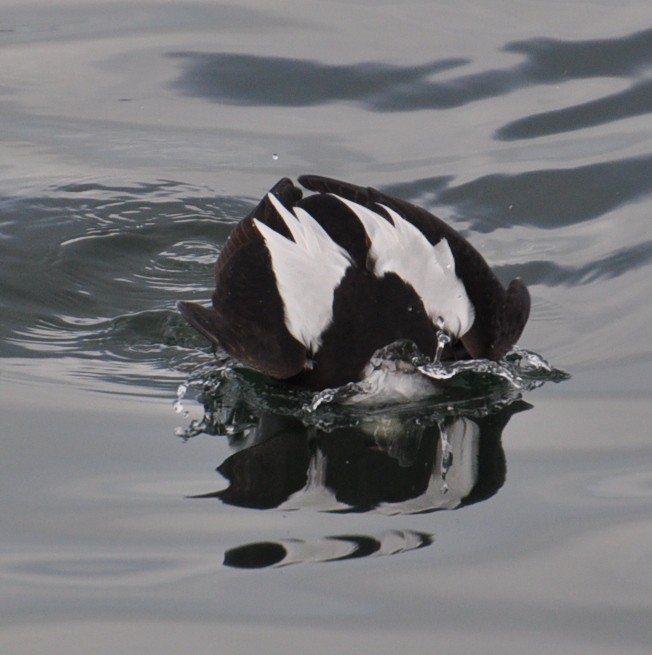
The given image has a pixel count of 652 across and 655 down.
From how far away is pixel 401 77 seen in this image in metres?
10.5

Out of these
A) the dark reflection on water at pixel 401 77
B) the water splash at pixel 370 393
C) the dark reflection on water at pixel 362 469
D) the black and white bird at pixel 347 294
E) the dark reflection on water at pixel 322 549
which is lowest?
the dark reflection on water at pixel 322 549

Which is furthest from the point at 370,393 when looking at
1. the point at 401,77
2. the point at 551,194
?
the point at 401,77

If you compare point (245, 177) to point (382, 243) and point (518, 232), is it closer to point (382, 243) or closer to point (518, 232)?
point (518, 232)

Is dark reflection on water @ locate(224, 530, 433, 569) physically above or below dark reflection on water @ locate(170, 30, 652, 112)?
below

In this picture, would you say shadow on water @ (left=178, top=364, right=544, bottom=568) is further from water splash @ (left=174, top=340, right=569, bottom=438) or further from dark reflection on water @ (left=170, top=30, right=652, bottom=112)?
dark reflection on water @ (left=170, top=30, right=652, bottom=112)

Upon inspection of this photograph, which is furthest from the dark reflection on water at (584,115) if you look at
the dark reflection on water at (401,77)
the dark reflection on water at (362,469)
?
the dark reflection on water at (362,469)

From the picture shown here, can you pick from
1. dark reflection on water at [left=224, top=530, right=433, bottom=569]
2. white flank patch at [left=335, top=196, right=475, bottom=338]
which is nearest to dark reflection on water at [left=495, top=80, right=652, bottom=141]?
white flank patch at [left=335, top=196, right=475, bottom=338]

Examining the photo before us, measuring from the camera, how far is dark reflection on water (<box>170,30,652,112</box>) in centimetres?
1023

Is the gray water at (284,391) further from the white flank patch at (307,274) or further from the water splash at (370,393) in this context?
the white flank patch at (307,274)

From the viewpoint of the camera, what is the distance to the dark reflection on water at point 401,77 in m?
10.2

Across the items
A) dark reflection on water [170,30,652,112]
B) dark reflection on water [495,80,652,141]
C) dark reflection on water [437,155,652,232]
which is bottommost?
dark reflection on water [437,155,652,232]

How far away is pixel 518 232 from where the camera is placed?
8.25 m

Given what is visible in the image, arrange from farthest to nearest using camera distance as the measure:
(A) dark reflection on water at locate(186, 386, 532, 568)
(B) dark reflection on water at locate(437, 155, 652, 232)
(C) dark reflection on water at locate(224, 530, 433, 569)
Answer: (B) dark reflection on water at locate(437, 155, 652, 232), (A) dark reflection on water at locate(186, 386, 532, 568), (C) dark reflection on water at locate(224, 530, 433, 569)

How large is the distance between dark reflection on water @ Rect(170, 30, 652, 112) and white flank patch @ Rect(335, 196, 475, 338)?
4493 millimetres
